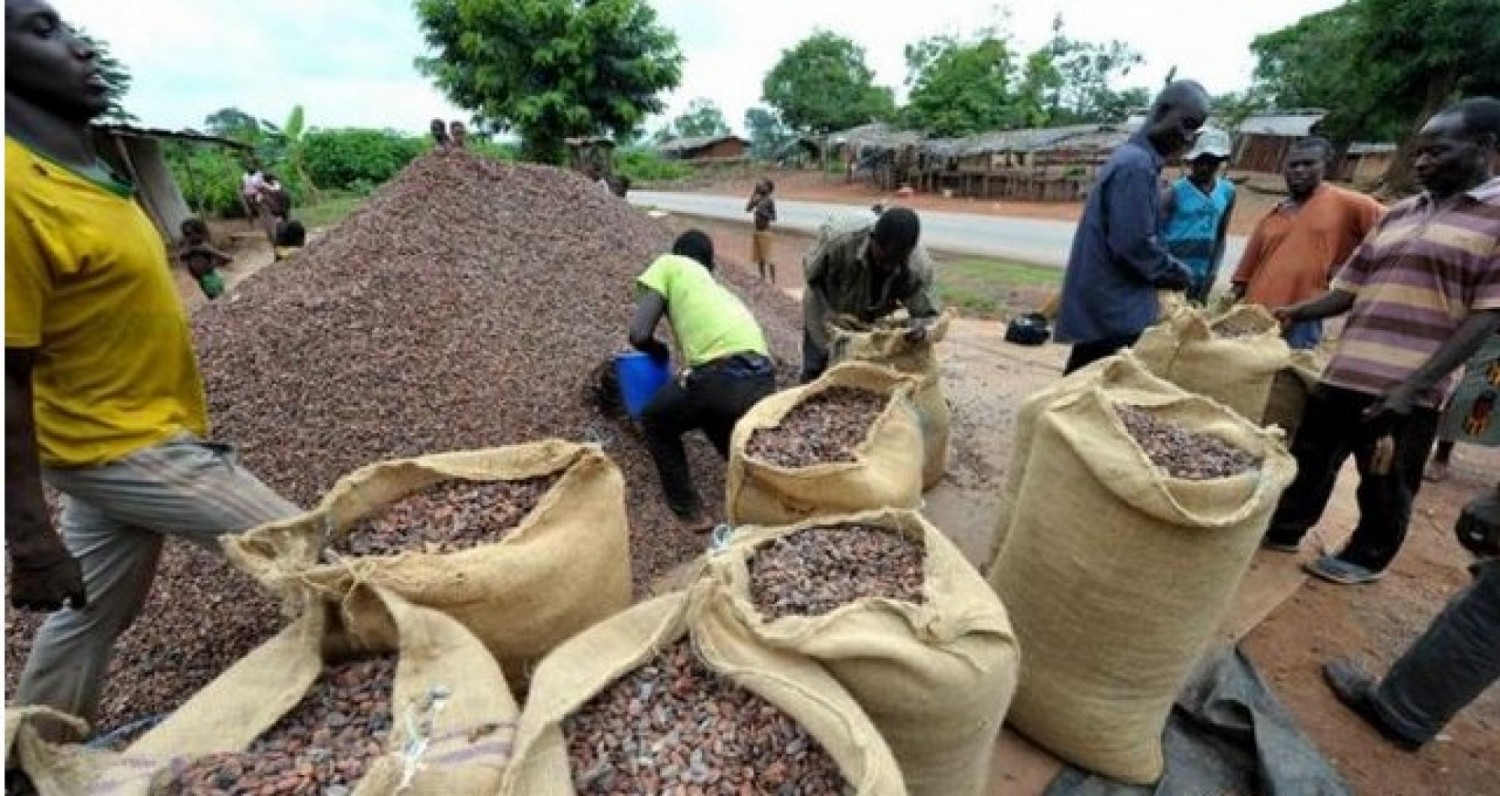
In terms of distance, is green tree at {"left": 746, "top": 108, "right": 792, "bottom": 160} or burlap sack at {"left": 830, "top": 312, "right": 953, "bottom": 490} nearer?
burlap sack at {"left": 830, "top": 312, "right": 953, "bottom": 490}

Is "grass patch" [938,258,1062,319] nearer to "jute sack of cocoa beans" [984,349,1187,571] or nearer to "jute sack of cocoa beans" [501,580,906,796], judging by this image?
"jute sack of cocoa beans" [984,349,1187,571]

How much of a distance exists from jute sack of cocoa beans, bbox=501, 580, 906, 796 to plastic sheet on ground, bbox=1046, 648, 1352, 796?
1076mm

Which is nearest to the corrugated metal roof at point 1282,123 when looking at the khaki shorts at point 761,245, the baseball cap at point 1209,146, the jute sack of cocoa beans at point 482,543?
the khaki shorts at point 761,245

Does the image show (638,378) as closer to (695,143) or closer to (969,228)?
(969,228)

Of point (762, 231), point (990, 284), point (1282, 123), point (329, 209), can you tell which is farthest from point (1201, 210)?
point (1282, 123)

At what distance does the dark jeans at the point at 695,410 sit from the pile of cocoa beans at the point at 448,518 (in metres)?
1.10

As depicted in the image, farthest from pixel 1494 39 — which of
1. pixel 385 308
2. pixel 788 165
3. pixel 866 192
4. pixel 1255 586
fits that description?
pixel 788 165

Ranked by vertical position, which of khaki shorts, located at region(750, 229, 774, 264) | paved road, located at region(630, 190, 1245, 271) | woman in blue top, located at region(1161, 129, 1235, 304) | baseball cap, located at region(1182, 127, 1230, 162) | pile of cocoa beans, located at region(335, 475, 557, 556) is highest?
baseball cap, located at region(1182, 127, 1230, 162)

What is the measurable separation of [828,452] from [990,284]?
756 centimetres

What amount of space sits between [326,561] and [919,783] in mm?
1217

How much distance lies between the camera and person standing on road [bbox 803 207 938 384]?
3.21 metres

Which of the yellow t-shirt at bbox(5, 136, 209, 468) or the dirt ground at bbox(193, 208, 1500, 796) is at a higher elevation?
the yellow t-shirt at bbox(5, 136, 209, 468)

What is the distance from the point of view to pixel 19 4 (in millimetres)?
1382

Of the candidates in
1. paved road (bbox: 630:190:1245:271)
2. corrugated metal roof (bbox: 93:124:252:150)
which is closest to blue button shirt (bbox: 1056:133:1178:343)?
paved road (bbox: 630:190:1245:271)
